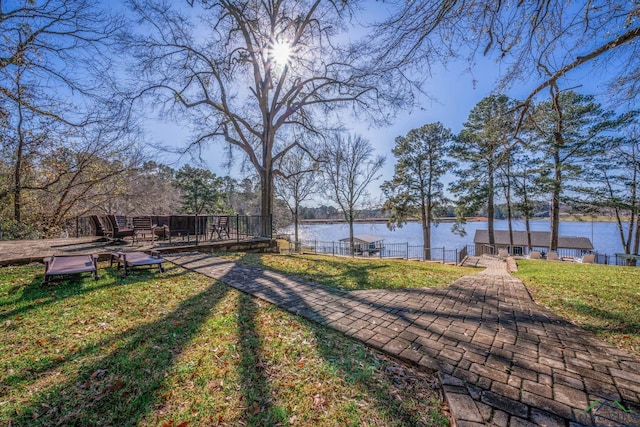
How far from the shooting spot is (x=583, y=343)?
284 centimetres

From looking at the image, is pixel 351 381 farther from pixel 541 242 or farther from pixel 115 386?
pixel 541 242

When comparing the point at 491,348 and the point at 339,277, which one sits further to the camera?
the point at 339,277

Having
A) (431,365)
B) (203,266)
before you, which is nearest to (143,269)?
(203,266)

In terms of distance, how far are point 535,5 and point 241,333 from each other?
6.35m

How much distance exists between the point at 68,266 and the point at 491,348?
277 inches

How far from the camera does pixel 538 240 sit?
99.6ft

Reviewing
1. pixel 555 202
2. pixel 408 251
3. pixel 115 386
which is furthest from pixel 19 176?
pixel 555 202

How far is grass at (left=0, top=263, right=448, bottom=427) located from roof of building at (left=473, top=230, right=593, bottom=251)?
1273 inches

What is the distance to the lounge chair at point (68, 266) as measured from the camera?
14.3 ft

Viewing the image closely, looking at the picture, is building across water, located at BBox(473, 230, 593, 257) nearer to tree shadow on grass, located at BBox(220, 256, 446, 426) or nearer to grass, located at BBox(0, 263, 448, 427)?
tree shadow on grass, located at BBox(220, 256, 446, 426)

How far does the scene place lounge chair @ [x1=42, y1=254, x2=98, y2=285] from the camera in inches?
172

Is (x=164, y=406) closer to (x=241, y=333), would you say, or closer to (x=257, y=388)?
(x=257, y=388)

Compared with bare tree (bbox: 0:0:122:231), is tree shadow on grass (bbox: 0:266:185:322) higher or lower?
lower

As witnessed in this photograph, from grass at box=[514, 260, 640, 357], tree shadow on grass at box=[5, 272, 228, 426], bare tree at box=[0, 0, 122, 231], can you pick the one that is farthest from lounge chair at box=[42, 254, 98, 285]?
grass at box=[514, 260, 640, 357]
